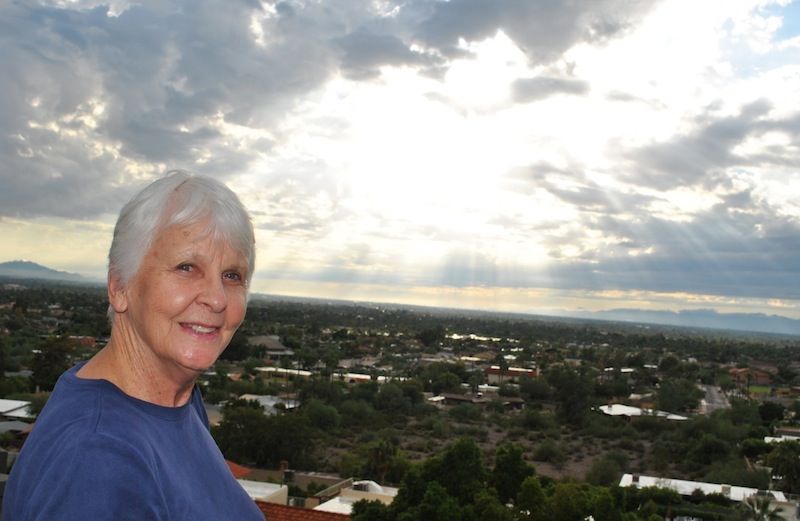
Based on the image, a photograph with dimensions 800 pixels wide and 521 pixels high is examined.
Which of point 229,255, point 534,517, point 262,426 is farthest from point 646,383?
point 229,255

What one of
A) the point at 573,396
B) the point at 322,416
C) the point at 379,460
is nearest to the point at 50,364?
the point at 322,416

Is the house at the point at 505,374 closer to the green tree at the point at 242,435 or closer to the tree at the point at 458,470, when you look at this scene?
the green tree at the point at 242,435

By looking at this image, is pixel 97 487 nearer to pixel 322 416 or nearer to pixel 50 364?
pixel 322 416

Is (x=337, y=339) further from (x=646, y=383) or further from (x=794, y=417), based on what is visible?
(x=794, y=417)

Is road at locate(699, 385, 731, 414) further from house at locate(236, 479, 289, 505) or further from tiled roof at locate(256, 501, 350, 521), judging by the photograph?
tiled roof at locate(256, 501, 350, 521)

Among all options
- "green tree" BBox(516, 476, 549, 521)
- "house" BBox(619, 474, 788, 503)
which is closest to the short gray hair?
"green tree" BBox(516, 476, 549, 521)

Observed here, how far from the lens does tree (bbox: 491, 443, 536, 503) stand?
57.9ft

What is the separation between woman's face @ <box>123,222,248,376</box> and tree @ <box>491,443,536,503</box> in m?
17.2

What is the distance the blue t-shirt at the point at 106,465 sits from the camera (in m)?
1.07

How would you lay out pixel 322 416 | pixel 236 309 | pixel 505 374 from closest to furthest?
pixel 236 309 → pixel 322 416 → pixel 505 374

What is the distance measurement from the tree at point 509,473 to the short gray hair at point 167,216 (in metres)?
17.2

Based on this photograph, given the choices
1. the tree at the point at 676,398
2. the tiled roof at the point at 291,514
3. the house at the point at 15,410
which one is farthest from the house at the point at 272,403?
the tree at the point at 676,398

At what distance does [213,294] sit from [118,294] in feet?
0.67

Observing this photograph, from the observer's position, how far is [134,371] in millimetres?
1417
